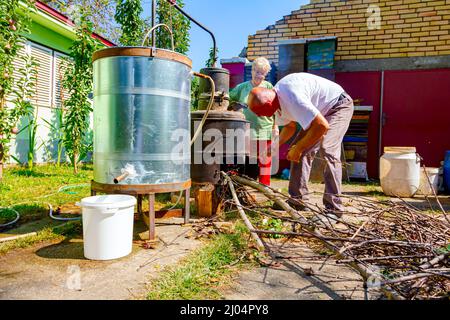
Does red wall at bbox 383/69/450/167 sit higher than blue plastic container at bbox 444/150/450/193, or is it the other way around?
red wall at bbox 383/69/450/167

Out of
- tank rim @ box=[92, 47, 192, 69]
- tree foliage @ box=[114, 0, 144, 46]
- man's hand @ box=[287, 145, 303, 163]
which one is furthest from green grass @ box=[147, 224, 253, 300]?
tree foliage @ box=[114, 0, 144, 46]

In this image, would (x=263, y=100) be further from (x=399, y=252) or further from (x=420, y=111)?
(x=420, y=111)

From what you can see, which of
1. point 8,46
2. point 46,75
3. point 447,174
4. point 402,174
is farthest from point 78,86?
point 447,174

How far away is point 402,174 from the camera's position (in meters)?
4.99

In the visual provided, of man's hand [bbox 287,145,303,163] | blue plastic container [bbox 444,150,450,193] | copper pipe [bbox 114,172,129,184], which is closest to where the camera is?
copper pipe [bbox 114,172,129,184]

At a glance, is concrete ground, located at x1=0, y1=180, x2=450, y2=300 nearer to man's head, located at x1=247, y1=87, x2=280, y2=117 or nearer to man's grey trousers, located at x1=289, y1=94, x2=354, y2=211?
man's grey trousers, located at x1=289, y1=94, x2=354, y2=211

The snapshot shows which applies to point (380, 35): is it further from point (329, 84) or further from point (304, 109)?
point (304, 109)

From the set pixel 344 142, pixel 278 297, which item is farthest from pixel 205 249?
pixel 344 142

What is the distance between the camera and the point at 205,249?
2.29 m

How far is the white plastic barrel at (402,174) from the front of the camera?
4.98 meters

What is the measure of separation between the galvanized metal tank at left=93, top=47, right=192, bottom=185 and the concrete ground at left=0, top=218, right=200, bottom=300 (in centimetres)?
58

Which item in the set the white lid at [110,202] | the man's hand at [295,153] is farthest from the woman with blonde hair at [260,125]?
the white lid at [110,202]

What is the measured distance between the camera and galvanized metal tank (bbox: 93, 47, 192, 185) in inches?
97.5

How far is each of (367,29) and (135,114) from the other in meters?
6.84
